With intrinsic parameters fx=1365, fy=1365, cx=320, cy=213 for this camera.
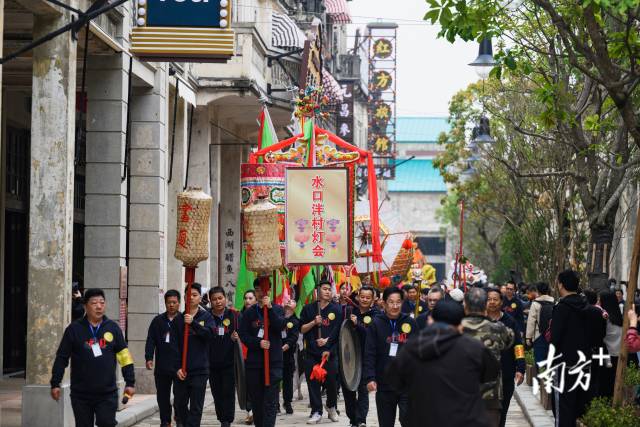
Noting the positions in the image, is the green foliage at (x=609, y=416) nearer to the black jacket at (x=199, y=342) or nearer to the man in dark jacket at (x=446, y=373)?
the black jacket at (x=199, y=342)

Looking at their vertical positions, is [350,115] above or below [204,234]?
above

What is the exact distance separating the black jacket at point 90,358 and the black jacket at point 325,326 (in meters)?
5.62

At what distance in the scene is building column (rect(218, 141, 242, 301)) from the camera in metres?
33.2

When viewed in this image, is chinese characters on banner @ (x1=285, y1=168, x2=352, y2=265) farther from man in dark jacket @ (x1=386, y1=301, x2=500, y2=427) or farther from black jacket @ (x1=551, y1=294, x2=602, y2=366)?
man in dark jacket @ (x1=386, y1=301, x2=500, y2=427)

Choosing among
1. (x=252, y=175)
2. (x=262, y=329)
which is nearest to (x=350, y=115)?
(x=252, y=175)

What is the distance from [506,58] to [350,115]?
45.4 metres

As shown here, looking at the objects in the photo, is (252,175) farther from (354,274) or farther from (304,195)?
(354,274)

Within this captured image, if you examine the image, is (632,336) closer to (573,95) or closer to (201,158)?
(573,95)

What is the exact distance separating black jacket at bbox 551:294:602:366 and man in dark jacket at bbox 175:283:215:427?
164 inches

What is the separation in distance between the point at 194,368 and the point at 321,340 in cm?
334

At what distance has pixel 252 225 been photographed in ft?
53.8

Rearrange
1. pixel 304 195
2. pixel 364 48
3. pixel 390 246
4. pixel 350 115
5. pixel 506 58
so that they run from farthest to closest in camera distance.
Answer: pixel 364 48 → pixel 350 115 → pixel 390 246 → pixel 304 195 → pixel 506 58

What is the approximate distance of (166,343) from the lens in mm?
15836

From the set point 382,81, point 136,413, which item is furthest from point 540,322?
point 382,81
